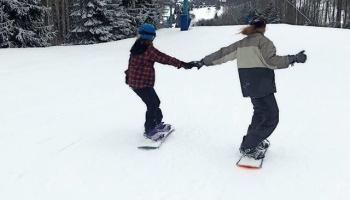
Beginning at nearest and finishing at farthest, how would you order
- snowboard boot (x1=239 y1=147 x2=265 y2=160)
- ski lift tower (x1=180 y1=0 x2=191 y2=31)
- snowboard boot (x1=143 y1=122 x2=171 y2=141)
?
snowboard boot (x1=239 y1=147 x2=265 y2=160), snowboard boot (x1=143 y1=122 x2=171 y2=141), ski lift tower (x1=180 y1=0 x2=191 y2=31)

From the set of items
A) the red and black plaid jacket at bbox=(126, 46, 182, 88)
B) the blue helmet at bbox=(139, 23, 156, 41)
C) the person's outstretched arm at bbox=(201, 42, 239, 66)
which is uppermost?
the blue helmet at bbox=(139, 23, 156, 41)

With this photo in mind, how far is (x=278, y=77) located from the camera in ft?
38.0

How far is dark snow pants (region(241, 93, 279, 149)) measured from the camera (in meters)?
5.19

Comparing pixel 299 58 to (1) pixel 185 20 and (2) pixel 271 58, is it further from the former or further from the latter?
(1) pixel 185 20

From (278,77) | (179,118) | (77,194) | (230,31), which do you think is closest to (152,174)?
(77,194)

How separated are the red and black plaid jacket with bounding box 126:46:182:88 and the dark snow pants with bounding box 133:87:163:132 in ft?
0.37

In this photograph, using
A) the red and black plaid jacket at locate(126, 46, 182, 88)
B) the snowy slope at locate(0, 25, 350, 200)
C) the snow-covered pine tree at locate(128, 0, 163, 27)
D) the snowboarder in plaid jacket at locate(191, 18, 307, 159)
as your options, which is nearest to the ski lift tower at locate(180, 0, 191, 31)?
the snowy slope at locate(0, 25, 350, 200)

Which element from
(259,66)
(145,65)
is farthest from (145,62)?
(259,66)

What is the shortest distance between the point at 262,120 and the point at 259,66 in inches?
25.3

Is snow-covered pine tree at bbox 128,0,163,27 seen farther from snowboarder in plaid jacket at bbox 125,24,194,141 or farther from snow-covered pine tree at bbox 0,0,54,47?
snowboarder in plaid jacket at bbox 125,24,194,141

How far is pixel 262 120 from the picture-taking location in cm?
527

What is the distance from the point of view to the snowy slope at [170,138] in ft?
15.3

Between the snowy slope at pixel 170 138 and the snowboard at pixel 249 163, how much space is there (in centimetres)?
8

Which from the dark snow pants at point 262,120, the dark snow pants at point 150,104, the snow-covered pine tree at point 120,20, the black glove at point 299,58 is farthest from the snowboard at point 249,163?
the snow-covered pine tree at point 120,20
